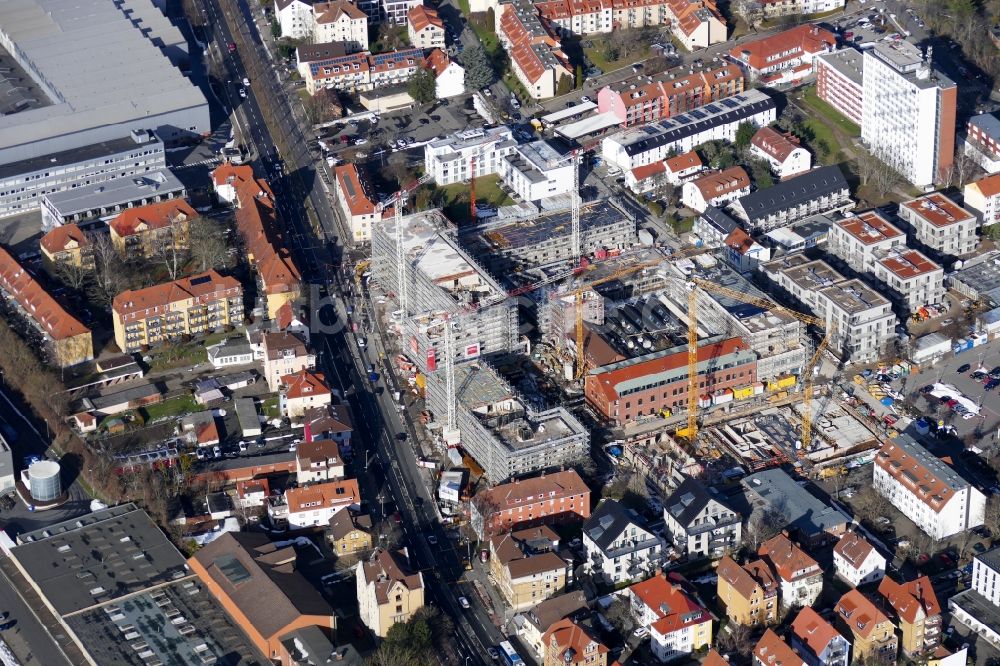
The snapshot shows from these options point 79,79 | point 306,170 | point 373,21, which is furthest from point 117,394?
point 373,21

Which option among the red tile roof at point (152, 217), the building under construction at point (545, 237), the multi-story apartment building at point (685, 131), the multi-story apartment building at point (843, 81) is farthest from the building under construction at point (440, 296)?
the multi-story apartment building at point (843, 81)

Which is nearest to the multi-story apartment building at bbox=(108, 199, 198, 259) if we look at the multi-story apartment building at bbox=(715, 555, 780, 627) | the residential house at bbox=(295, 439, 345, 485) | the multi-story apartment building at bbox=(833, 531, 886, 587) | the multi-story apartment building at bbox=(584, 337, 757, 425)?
the residential house at bbox=(295, 439, 345, 485)

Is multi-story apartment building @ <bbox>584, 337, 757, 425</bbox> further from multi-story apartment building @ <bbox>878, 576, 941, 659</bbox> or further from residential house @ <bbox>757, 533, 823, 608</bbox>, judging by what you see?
multi-story apartment building @ <bbox>878, 576, 941, 659</bbox>

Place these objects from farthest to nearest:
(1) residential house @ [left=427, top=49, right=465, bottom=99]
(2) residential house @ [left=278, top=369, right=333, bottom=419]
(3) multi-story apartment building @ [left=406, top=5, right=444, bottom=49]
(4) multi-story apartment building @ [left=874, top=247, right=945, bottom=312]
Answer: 1. (3) multi-story apartment building @ [left=406, top=5, right=444, bottom=49]
2. (1) residential house @ [left=427, top=49, right=465, bottom=99]
3. (4) multi-story apartment building @ [left=874, top=247, right=945, bottom=312]
4. (2) residential house @ [left=278, top=369, right=333, bottom=419]

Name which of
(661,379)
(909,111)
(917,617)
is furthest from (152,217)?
(917,617)

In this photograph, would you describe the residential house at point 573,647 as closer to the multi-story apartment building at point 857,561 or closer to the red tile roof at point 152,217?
the multi-story apartment building at point 857,561

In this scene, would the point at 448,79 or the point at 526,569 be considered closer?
the point at 526,569

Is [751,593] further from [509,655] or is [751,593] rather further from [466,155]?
[466,155]
